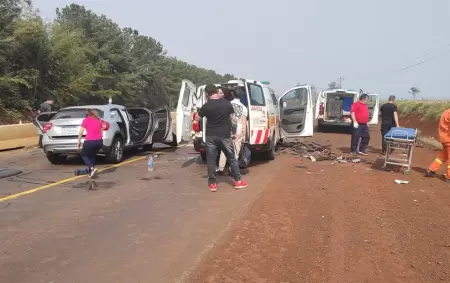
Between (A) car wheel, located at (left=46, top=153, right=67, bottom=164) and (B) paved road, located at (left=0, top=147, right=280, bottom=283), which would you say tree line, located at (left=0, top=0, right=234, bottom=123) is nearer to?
(A) car wheel, located at (left=46, top=153, right=67, bottom=164)

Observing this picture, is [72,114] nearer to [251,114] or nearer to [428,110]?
[251,114]

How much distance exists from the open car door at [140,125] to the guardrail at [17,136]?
4.51 meters

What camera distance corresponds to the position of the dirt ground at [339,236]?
3.85m

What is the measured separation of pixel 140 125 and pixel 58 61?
532 inches

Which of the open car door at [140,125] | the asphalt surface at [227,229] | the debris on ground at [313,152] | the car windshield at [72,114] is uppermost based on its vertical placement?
the car windshield at [72,114]

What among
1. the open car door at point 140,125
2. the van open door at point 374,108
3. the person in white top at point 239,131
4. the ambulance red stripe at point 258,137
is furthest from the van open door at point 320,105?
the person in white top at point 239,131

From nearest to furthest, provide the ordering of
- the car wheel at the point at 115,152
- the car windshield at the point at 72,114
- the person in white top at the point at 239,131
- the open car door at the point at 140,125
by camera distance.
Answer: the person in white top at the point at 239,131
the car windshield at the point at 72,114
the car wheel at the point at 115,152
the open car door at the point at 140,125

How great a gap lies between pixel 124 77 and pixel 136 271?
1359 inches

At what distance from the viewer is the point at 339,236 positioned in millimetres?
4793

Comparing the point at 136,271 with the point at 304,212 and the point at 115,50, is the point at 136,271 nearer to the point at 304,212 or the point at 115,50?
the point at 304,212

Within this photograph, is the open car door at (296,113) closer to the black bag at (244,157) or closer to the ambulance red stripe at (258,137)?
the ambulance red stripe at (258,137)

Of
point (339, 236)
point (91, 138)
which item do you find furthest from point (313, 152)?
point (339, 236)

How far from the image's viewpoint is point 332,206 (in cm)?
612

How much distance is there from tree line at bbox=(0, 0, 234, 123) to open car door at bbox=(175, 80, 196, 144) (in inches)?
501
